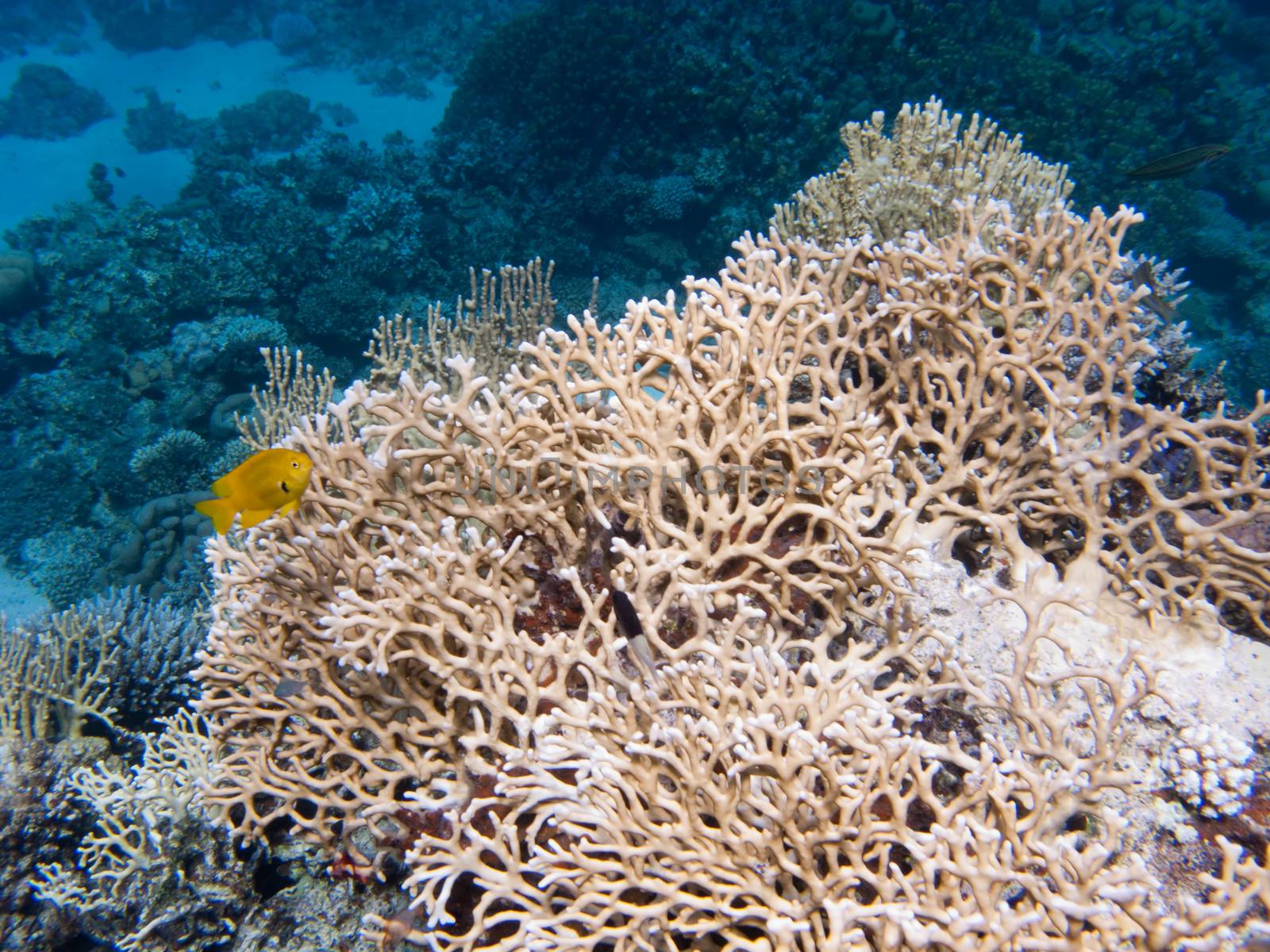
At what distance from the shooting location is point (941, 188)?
489 centimetres

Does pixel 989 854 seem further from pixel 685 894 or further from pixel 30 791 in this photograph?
pixel 30 791

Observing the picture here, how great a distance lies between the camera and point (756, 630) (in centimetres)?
250

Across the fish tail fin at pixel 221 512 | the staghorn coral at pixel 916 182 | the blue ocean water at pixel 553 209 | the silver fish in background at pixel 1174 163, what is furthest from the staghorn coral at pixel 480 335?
the silver fish in background at pixel 1174 163

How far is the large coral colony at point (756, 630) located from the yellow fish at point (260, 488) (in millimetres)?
184

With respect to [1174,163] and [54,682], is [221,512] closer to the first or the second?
[54,682]

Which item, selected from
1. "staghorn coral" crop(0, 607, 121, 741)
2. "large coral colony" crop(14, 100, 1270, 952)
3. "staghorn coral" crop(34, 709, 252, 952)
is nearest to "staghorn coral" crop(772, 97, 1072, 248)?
"large coral colony" crop(14, 100, 1270, 952)

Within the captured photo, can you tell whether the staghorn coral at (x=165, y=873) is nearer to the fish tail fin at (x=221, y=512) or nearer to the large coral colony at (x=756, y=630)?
the large coral colony at (x=756, y=630)

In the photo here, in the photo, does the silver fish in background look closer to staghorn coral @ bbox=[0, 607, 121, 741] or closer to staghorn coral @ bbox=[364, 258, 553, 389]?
staghorn coral @ bbox=[364, 258, 553, 389]

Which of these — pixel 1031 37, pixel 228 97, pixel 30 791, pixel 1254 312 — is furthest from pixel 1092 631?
pixel 228 97

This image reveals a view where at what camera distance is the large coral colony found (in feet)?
6.10

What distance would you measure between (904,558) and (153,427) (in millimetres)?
13200

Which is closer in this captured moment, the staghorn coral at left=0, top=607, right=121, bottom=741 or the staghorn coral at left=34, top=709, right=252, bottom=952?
the staghorn coral at left=34, top=709, right=252, bottom=952

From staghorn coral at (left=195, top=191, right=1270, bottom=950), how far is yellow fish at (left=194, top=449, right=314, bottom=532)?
199 millimetres

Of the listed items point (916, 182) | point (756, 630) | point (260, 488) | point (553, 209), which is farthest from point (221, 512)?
point (553, 209)
